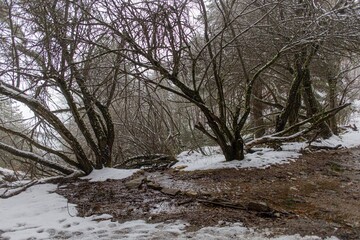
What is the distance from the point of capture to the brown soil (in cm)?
263

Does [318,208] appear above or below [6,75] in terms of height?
below

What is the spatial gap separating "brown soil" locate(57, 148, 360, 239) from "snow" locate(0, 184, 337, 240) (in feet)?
0.36

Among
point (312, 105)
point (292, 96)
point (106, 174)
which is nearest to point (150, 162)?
point (106, 174)

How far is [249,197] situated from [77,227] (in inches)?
68.1

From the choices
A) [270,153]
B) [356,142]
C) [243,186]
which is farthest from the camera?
[356,142]

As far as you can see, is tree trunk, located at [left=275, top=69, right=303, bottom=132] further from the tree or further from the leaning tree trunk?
the tree

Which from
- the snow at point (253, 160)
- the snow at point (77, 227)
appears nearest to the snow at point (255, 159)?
the snow at point (253, 160)

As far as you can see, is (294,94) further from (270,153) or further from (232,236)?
(232,236)

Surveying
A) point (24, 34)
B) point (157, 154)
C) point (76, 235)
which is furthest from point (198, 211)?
point (24, 34)

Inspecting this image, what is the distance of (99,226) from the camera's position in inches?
112

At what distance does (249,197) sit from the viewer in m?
→ 3.30

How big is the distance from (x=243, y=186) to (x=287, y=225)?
1215 millimetres

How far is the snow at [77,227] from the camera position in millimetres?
2461

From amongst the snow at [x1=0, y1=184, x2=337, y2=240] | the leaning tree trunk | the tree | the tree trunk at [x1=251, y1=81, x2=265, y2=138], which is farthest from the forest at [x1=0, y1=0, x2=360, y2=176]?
the tree trunk at [x1=251, y1=81, x2=265, y2=138]
